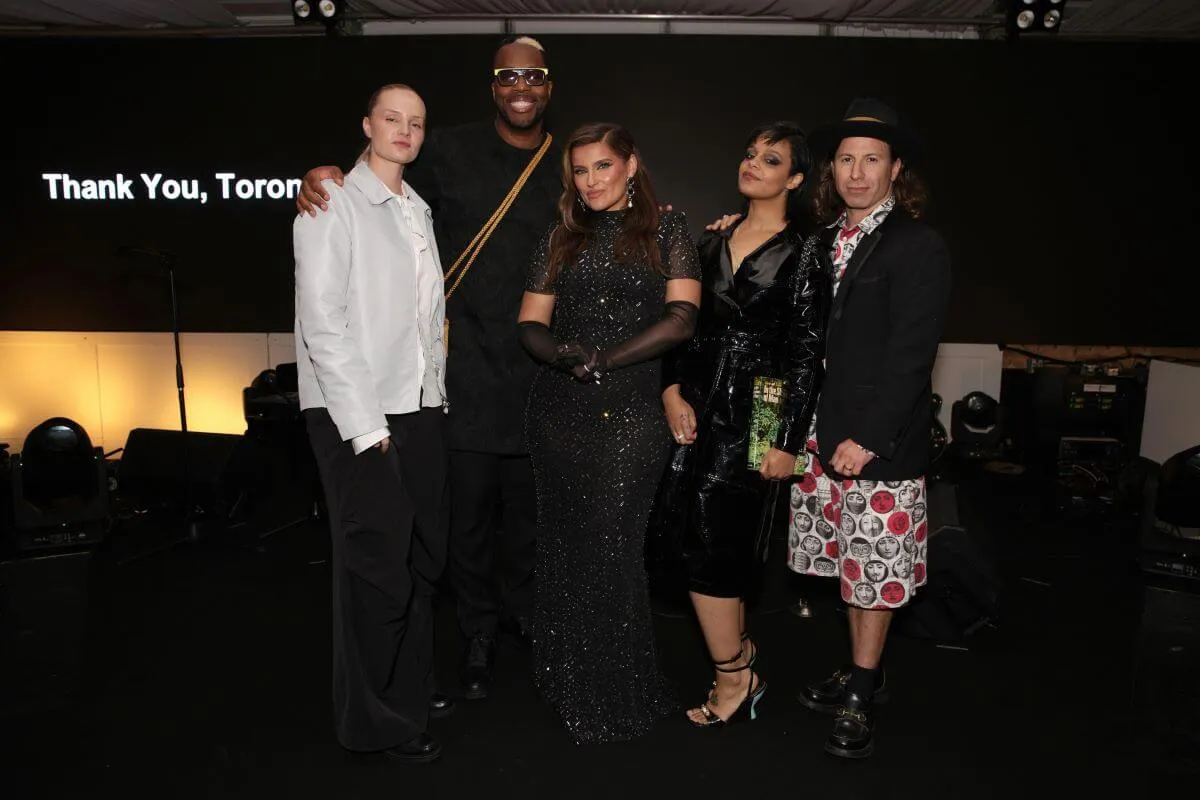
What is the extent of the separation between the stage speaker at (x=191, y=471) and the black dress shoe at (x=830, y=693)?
339cm

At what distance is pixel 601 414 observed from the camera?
95.3 inches

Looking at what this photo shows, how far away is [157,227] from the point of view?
238 inches

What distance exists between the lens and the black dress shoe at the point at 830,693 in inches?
111

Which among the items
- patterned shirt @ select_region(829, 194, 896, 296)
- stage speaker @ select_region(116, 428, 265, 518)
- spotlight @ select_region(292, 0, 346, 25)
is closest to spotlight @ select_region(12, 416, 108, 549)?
stage speaker @ select_region(116, 428, 265, 518)

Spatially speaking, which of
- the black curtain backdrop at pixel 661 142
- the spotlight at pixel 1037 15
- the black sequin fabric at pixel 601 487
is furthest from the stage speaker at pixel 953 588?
the spotlight at pixel 1037 15

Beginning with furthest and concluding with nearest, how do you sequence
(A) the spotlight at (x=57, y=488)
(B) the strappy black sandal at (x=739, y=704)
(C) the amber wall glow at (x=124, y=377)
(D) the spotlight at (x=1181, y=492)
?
1. (C) the amber wall glow at (x=124, y=377)
2. (A) the spotlight at (x=57, y=488)
3. (D) the spotlight at (x=1181, y=492)
4. (B) the strappy black sandal at (x=739, y=704)

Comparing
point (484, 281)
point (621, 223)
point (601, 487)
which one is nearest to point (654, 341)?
point (621, 223)

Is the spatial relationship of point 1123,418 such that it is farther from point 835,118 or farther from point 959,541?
point 959,541

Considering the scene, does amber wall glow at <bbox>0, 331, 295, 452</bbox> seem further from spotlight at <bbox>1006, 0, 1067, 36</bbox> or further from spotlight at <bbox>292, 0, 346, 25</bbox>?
spotlight at <bbox>1006, 0, 1067, 36</bbox>

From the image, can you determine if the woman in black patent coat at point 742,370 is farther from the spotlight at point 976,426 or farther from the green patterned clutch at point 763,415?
the spotlight at point 976,426

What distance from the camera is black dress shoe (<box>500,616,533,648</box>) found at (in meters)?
3.18

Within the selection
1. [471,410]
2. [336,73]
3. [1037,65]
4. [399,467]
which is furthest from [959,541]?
[336,73]

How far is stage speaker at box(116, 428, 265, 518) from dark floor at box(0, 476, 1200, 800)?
0.86 meters

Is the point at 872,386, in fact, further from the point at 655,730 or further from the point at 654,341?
the point at 655,730
